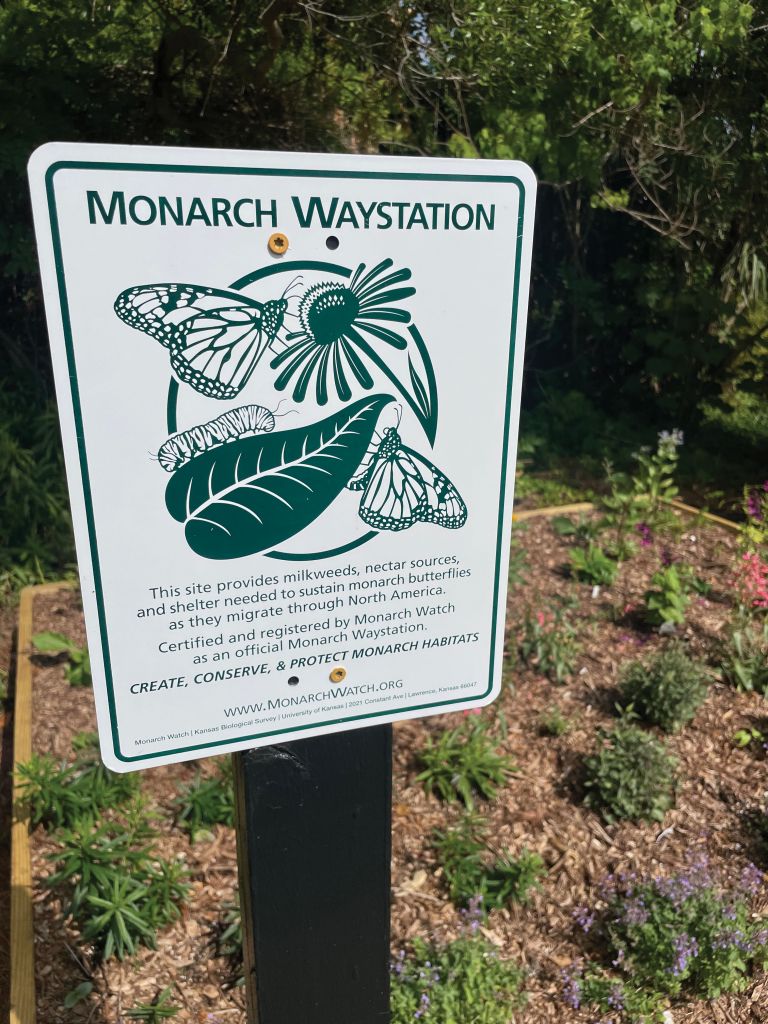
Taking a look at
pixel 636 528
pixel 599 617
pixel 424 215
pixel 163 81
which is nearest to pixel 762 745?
pixel 599 617

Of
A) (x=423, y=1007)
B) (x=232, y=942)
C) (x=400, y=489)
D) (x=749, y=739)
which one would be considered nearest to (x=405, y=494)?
(x=400, y=489)

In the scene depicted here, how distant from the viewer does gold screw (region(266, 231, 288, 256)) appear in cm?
108

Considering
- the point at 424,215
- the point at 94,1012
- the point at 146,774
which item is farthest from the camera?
the point at 146,774

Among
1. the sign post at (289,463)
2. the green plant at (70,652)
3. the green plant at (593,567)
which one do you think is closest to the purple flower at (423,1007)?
the sign post at (289,463)

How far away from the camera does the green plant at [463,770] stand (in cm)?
298

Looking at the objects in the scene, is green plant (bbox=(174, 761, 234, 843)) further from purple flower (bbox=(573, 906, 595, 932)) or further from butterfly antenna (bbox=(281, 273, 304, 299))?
butterfly antenna (bbox=(281, 273, 304, 299))

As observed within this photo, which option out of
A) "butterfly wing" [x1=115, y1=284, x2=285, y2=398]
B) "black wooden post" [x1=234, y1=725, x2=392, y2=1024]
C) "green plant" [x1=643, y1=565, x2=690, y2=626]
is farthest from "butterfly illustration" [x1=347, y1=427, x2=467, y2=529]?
"green plant" [x1=643, y1=565, x2=690, y2=626]

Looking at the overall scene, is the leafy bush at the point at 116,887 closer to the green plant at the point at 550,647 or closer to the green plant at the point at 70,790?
the green plant at the point at 70,790

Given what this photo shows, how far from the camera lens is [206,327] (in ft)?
3.54

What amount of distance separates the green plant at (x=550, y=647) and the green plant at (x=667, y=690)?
1.10ft

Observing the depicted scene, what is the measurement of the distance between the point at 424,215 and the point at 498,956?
2.15m

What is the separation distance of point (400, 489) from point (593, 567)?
331 centimetres

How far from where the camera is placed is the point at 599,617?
160 inches

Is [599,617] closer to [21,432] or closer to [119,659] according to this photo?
[119,659]
